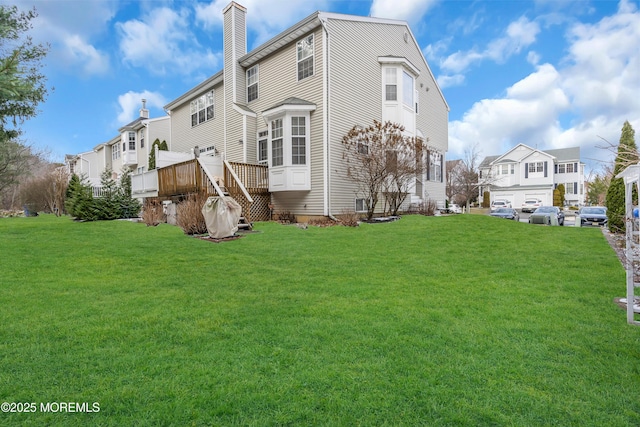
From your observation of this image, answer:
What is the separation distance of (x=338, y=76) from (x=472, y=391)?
13058 mm

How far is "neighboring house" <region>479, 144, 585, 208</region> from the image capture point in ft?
133

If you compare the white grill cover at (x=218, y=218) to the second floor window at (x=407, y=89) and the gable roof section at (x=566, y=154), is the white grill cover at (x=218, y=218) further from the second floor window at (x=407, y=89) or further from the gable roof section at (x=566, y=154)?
the gable roof section at (x=566, y=154)

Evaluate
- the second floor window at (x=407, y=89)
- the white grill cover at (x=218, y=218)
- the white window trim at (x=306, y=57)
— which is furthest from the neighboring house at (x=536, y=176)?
the white grill cover at (x=218, y=218)

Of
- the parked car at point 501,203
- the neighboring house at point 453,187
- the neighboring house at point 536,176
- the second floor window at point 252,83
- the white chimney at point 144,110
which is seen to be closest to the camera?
the second floor window at point 252,83

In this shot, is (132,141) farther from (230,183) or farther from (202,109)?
(230,183)

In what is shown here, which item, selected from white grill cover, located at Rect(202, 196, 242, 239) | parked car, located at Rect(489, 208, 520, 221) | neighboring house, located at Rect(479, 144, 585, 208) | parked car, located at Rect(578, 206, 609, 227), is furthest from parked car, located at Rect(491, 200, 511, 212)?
white grill cover, located at Rect(202, 196, 242, 239)

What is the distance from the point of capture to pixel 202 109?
776 inches

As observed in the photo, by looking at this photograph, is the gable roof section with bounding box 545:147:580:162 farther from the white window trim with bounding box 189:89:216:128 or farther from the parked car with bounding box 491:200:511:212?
the white window trim with bounding box 189:89:216:128

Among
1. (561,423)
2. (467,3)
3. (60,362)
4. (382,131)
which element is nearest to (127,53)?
(382,131)

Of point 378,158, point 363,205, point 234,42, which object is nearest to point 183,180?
point 363,205

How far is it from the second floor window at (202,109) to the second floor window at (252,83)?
3.09m

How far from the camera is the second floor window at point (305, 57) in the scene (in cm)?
1364

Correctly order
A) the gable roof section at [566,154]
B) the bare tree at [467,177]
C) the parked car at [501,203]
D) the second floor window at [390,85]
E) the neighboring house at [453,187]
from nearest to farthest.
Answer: the second floor window at [390,85] < the bare tree at [467,177] < the neighboring house at [453,187] < the parked car at [501,203] < the gable roof section at [566,154]

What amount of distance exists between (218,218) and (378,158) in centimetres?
683
